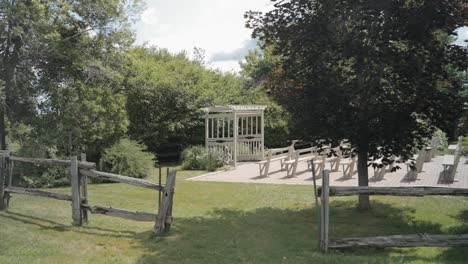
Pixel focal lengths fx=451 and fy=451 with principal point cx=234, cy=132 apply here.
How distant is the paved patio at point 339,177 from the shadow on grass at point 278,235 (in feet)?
9.01

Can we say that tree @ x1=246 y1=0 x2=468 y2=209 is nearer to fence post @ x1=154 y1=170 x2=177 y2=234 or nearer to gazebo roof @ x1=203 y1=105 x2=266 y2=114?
fence post @ x1=154 y1=170 x2=177 y2=234

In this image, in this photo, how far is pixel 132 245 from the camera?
647cm

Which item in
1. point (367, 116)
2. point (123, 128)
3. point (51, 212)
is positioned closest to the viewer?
point (367, 116)

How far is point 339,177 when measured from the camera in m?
13.0

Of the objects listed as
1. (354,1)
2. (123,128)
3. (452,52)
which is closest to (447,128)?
(452,52)

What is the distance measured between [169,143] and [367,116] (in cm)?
1362

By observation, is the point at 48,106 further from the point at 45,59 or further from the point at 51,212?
the point at 51,212

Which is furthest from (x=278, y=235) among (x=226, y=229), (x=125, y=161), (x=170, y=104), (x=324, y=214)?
(x=170, y=104)

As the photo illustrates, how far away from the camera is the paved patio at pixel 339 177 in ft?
38.3

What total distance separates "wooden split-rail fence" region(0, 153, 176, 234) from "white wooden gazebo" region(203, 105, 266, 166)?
8.69 metres

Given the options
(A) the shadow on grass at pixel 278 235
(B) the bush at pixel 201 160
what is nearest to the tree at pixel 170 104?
(B) the bush at pixel 201 160

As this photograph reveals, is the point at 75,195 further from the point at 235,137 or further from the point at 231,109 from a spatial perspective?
the point at 231,109

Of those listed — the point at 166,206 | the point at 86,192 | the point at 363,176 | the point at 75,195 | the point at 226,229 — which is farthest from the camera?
the point at 363,176

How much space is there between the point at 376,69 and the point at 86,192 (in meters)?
5.30
